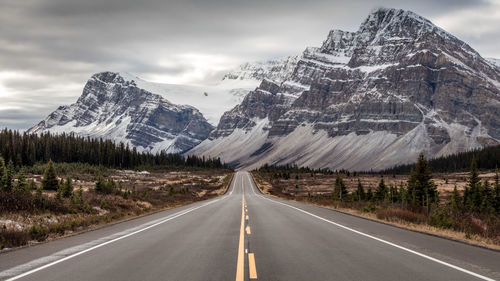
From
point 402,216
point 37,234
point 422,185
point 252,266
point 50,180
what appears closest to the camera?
point 252,266

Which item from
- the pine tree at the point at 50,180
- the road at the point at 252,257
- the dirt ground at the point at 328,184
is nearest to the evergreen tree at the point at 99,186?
the pine tree at the point at 50,180

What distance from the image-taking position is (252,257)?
1068 centimetres

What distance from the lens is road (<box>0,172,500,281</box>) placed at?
8.88m

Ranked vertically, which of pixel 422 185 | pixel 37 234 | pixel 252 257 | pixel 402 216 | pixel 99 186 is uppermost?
pixel 422 185

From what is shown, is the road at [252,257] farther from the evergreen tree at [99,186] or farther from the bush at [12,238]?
the evergreen tree at [99,186]

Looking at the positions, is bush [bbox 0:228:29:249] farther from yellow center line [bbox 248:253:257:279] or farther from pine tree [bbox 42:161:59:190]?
pine tree [bbox 42:161:59:190]

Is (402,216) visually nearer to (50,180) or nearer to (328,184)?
(50,180)

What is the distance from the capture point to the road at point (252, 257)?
888 centimetres

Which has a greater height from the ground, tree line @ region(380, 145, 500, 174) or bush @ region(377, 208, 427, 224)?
tree line @ region(380, 145, 500, 174)

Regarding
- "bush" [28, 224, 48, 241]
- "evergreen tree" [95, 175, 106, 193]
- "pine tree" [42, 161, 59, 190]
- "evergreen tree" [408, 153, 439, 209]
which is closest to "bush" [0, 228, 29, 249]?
"bush" [28, 224, 48, 241]

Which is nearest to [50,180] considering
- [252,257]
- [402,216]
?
[402,216]

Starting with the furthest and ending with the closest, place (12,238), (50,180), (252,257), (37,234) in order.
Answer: (50,180), (37,234), (12,238), (252,257)

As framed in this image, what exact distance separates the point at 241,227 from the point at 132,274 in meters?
9.17

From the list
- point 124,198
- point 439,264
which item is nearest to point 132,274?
point 439,264
